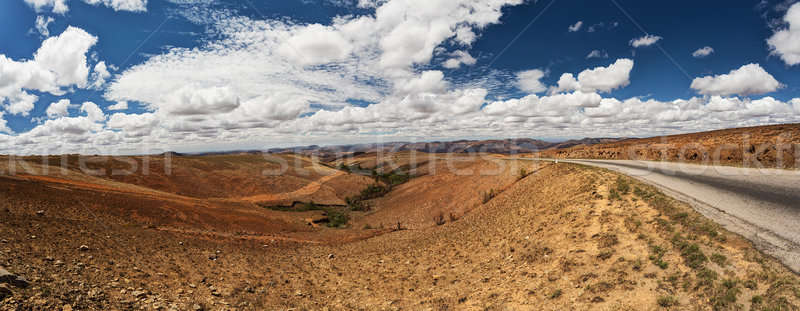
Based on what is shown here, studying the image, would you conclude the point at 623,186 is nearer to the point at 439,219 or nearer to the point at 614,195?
the point at 614,195

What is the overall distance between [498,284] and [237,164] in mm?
63495

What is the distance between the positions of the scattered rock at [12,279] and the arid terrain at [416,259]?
0.04 metres

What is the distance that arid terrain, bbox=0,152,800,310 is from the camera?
6082 mm

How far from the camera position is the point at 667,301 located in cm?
573

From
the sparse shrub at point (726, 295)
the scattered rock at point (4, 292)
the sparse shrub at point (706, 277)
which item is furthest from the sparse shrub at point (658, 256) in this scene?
the scattered rock at point (4, 292)

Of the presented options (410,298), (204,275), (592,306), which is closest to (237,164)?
(204,275)

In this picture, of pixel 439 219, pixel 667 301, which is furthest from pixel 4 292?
pixel 439 219

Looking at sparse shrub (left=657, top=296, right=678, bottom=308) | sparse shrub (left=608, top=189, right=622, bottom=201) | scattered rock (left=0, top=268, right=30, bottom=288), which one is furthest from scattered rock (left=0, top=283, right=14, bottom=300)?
sparse shrub (left=608, top=189, right=622, bottom=201)

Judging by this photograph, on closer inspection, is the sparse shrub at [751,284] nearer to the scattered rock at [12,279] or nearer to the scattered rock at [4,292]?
the scattered rock at [4,292]

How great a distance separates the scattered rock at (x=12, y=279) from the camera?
5.63 m

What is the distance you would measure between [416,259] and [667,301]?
8880mm

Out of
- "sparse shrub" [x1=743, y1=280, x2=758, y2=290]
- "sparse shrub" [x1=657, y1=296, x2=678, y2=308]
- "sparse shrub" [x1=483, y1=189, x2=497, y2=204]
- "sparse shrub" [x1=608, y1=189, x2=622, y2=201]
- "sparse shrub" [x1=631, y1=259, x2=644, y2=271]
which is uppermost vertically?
"sparse shrub" [x1=608, y1=189, x2=622, y2=201]

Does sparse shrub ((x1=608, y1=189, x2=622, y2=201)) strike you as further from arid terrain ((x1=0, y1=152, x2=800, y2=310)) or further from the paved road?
the paved road

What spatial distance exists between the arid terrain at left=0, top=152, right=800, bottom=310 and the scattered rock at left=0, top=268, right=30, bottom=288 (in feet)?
0.14
